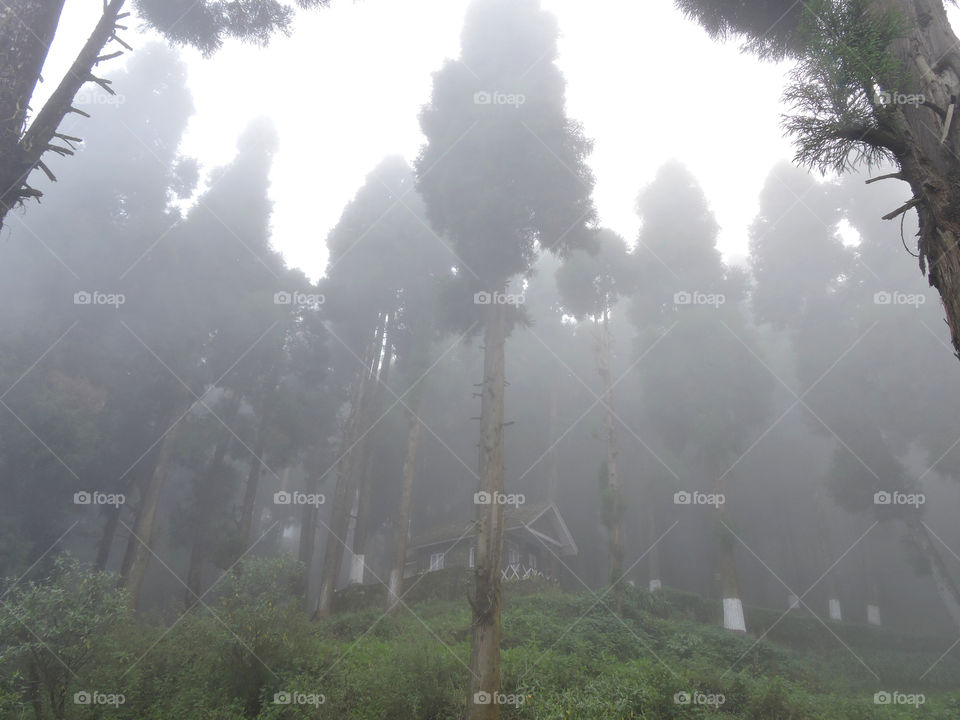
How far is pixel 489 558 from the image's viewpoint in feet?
28.5

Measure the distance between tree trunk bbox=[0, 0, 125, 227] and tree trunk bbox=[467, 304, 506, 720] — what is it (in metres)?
7.20

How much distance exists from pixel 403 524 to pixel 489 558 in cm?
1119

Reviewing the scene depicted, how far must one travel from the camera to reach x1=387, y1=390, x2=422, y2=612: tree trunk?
18.2 meters

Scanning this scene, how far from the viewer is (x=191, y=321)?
22.6 meters

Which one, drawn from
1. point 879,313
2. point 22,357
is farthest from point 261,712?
point 879,313

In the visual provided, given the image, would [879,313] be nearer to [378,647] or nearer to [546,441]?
[546,441]

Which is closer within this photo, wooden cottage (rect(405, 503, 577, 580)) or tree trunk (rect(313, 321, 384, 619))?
tree trunk (rect(313, 321, 384, 619))

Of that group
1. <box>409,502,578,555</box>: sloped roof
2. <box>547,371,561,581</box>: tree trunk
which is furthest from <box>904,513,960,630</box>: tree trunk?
<box>547,371,561,581</box>: tree trunk

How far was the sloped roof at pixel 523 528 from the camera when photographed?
22375 millimetres

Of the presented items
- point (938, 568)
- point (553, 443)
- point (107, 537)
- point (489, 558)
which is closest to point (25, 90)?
point (489, 558)

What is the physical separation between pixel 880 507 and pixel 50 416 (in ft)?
101

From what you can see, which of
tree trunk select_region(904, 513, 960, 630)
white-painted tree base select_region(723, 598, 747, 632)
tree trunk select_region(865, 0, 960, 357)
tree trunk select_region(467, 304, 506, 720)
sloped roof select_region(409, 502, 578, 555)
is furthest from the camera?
sloped roof select_region(409, 502, 578, 555)

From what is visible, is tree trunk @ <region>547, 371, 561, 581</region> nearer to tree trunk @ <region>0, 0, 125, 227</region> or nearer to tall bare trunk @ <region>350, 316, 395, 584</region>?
tall bare trunk @ <region>350, 316, 395, 584</region>

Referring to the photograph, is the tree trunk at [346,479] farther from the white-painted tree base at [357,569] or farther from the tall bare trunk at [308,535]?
the tall bare trunk at [308,535]
